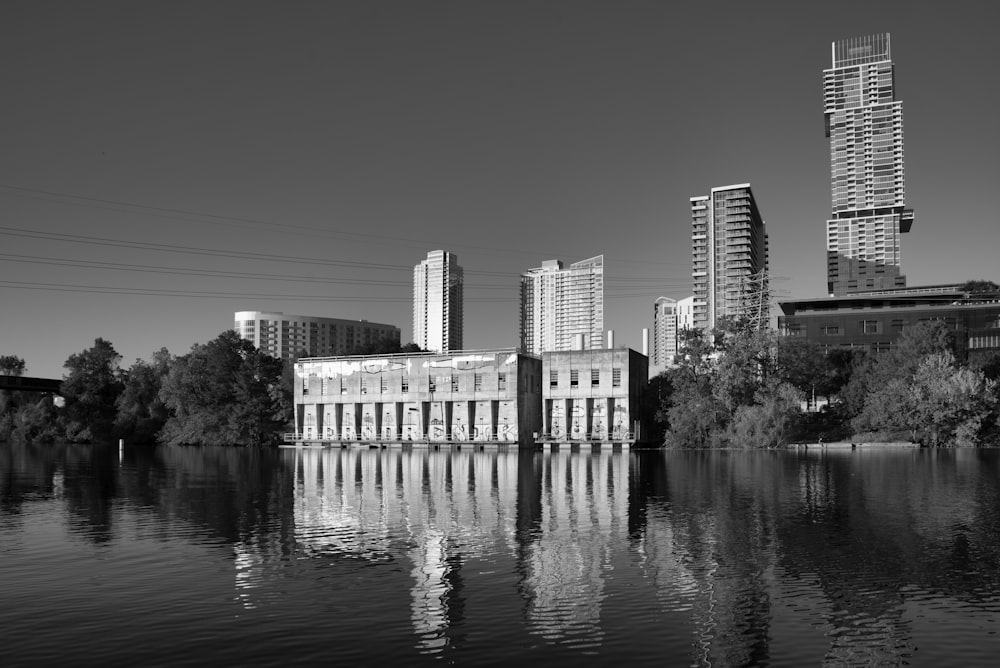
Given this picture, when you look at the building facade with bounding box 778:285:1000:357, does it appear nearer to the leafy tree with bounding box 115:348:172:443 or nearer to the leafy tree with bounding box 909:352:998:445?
the leafy tree with bounding box 909:352:998:445

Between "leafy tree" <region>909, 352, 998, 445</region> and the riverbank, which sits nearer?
"leafy tree" <region>909, 352, 998, 445</region>

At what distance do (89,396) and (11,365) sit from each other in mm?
59733

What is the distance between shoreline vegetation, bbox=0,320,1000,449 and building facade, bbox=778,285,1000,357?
28.9 meters

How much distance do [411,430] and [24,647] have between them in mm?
87111

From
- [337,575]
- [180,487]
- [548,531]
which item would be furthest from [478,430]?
[337,575]

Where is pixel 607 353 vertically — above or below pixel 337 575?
above

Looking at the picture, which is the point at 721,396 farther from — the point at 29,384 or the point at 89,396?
the point at 29,384

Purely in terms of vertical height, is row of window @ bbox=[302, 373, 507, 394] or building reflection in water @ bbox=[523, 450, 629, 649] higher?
row of window @ bbox=[302, 373, 507, 394]

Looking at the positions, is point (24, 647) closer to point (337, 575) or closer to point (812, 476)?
point (337, 575)

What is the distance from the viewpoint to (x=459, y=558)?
24.7m

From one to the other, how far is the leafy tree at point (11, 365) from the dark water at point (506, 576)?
147700 mm

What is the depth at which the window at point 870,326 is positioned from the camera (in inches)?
5463

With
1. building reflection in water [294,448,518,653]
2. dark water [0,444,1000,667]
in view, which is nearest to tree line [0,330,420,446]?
building reflection in water [294,448,518,653]

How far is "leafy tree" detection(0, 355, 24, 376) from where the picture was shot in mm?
169625
